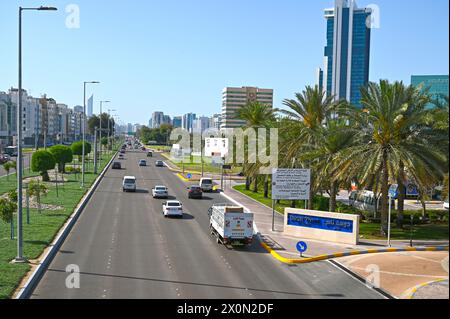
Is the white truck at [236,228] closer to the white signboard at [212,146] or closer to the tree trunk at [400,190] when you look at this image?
the tree trunk at [400,190]

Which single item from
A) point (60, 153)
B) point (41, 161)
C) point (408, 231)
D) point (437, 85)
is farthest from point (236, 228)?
point (437, 85)

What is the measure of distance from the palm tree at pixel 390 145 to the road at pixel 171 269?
805 centimetres

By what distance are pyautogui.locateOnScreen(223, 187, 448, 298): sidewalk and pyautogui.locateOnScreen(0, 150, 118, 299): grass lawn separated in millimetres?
11467

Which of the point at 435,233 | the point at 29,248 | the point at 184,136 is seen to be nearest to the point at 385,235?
the point at 435,233

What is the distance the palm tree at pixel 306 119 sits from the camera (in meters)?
37.9

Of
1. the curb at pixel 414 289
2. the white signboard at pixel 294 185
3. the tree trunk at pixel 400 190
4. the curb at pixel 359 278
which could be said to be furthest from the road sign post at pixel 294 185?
the curb at pixel 414 289

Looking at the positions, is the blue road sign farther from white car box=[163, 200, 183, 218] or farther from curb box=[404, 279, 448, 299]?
white car box=[163, 200, 183, 218]

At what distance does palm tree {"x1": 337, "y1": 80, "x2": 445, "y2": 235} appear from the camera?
29.5 meters

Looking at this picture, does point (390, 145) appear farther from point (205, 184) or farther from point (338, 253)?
point (205, 184)

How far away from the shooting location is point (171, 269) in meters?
21.6

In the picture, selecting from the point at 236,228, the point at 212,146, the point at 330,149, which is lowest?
the point at 236,228

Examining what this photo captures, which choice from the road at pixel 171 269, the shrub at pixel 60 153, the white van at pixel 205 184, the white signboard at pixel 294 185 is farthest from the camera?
the shrub at pixel 60 153

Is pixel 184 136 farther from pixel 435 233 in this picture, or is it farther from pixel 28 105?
pixel 435 233

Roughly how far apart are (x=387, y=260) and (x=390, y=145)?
801 cm
